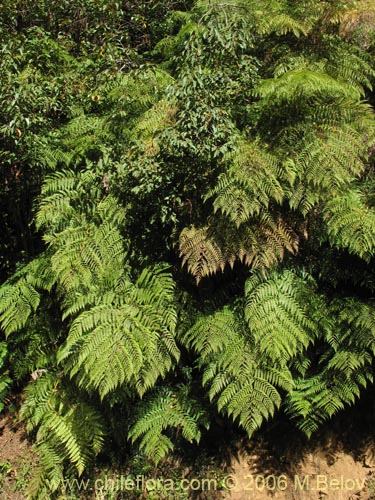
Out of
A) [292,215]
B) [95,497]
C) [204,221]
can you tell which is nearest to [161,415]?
[95,497]

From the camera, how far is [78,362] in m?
3.14

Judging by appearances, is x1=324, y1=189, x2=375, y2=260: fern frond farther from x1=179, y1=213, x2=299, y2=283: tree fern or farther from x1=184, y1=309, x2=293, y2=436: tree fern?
x1=184, y1=309, x2=293, y2=436: tree fern

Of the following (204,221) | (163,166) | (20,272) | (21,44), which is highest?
(21,44)

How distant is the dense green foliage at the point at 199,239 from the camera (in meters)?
3.24

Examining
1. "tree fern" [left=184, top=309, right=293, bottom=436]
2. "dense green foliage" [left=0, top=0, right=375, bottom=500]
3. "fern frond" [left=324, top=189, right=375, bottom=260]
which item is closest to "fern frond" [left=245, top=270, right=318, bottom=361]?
"dense green foliage" [left=0, top=0, right=375, bottom=500]

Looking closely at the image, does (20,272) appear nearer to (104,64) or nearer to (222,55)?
(104,64)

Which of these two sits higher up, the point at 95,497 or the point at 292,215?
the point at 292,215

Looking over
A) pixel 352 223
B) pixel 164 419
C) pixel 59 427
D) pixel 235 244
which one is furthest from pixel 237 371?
pixel 59 427

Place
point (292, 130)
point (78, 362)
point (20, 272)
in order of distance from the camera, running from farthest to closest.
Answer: point (20, 272)
point (292, 130)
point (78, 362)

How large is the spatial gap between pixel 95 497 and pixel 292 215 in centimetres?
250

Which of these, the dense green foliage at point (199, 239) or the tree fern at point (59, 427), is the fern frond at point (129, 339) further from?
the tree fern at point (59, 427)

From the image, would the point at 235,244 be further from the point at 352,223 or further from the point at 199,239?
the point at 352,223

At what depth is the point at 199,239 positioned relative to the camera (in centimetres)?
332

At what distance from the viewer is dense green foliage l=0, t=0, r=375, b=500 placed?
324 cm
